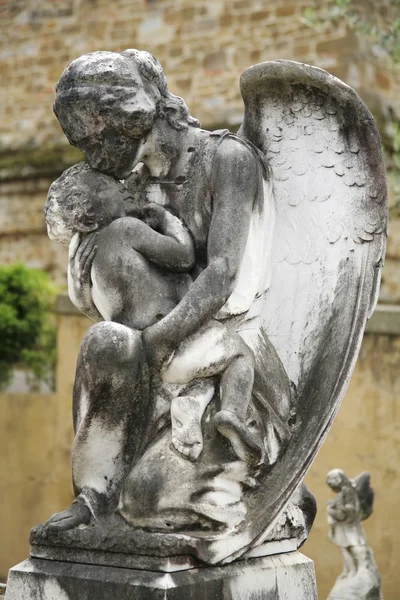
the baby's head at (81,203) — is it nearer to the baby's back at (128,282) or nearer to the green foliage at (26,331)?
the baby's back at (128,282)

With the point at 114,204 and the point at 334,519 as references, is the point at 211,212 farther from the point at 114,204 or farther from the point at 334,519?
the point at 334,519

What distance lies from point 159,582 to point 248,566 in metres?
0.41

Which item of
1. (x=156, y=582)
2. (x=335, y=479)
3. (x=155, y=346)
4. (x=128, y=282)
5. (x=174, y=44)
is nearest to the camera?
(x=156, y=582)

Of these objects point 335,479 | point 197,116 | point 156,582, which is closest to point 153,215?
point 156,582

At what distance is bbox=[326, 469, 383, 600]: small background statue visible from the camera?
6.92 metres

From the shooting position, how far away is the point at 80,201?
4.05 meters

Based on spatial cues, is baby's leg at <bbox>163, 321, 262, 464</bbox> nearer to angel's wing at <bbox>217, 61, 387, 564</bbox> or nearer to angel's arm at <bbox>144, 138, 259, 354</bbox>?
angel's arm at <bbox>144, 138, 259, 354</bbox>

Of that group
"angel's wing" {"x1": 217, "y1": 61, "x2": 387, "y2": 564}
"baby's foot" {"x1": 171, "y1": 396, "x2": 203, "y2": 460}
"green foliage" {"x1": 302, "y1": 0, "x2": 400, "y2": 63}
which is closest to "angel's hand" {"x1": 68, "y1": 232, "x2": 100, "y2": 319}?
"baby's foot" {"x1": 171, "y1": 396, "x2": 203, "y2": 460}

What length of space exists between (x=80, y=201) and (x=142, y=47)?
1114cm

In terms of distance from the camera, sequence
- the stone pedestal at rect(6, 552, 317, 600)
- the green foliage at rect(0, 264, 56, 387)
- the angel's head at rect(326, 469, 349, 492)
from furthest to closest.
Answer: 1. the green foliage at rect(0, 264, 56, 387)
2. the angel's head at rect(326, 469, 349, 492)
3. the stone pedestal at rect(6, 552, 317, 600)

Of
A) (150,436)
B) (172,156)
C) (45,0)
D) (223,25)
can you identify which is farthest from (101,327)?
(45,0)

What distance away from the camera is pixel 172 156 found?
4.18m

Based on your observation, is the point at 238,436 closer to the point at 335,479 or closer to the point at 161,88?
the point at 161,88

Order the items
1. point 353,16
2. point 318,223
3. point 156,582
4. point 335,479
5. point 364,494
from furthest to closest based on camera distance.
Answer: point 353,16
point 364,494
point 335,479
point 318,223
point 156,582
